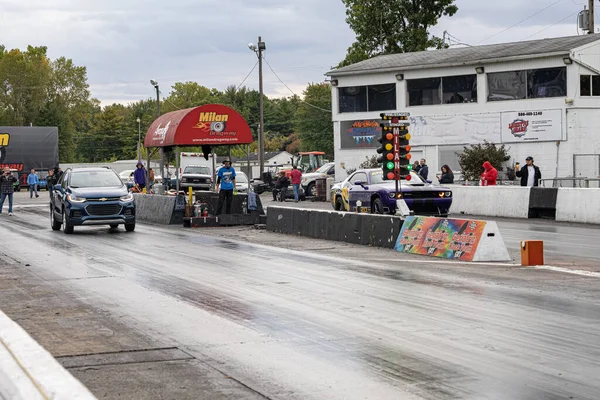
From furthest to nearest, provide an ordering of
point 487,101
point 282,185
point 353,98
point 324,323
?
point 353,98 → point 487,101 → point 282,185 → point 324,323

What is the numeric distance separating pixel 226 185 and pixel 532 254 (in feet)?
42.4

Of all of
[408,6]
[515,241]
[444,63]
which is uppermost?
[408,6]

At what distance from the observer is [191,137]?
27.4 m

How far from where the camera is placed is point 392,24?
6688 centimetres

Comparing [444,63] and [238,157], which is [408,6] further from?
[238,157]

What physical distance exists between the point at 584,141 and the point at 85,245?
29.0 meters

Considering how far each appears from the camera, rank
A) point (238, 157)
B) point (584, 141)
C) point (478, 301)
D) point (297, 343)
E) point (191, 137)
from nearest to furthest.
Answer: point (297, 343)
point (478, 301)
point (191, 137)
point (584, 141)
point (238, 157)

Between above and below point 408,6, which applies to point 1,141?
below

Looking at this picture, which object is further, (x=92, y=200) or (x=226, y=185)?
(x=226, y=185)

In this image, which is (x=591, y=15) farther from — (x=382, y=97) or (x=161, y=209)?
(x=161, y=209)

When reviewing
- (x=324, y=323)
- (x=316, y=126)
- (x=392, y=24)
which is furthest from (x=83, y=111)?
(x=324, y=323)

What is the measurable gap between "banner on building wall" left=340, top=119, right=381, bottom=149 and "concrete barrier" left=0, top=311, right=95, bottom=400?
45026 mm

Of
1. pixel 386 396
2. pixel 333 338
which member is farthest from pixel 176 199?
pixel 386 396

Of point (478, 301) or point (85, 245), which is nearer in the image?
point (478, 301)
